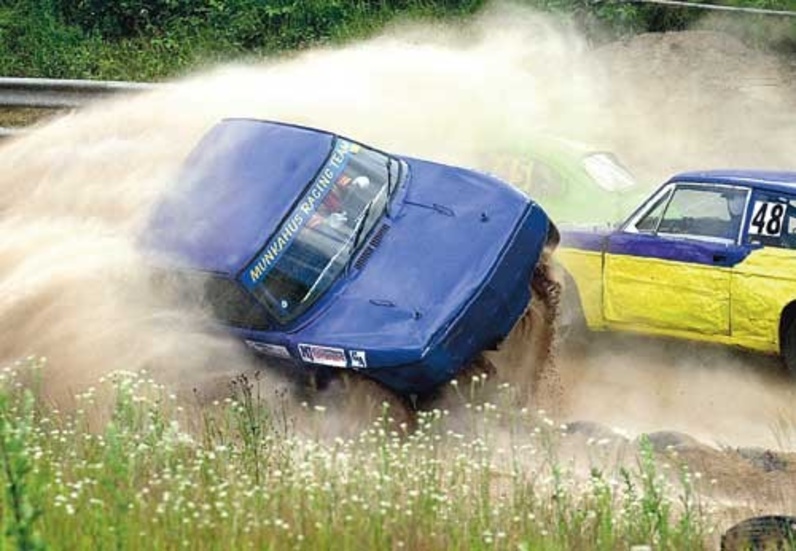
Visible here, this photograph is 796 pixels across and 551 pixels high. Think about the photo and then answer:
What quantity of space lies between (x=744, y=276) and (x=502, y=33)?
24.1ft

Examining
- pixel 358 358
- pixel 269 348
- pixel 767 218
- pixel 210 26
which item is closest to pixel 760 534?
pixel 358 358

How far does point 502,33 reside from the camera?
17.4 m

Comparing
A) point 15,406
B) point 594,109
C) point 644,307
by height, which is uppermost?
point 15,406

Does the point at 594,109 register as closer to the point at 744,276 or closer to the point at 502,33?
the point at 502,33

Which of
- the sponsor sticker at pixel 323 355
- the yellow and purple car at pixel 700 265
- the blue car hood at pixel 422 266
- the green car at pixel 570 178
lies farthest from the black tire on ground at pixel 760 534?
the green car at pixel 570 178

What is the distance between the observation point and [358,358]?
9594 millimetres

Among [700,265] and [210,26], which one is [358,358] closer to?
[700,265]

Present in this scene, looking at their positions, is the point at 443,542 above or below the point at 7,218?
above

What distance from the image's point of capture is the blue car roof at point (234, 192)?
1019 centimetres

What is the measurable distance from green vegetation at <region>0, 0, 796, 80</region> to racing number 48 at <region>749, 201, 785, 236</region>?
7.88m

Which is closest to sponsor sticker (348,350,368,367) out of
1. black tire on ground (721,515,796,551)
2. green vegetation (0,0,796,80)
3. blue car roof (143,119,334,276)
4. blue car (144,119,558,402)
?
blue car (144,119,558,402)

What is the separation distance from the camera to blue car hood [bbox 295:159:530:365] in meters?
9.70

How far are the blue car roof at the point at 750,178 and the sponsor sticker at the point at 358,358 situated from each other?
293 centimetres

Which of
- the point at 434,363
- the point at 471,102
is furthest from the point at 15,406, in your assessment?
the point at 471,102
